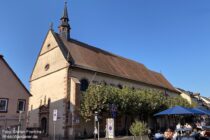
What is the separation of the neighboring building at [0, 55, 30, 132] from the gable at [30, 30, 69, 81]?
8.23 m

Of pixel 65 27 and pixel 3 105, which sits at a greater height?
pixel 65 27

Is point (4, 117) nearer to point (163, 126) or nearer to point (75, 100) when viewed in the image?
point (75, 100)

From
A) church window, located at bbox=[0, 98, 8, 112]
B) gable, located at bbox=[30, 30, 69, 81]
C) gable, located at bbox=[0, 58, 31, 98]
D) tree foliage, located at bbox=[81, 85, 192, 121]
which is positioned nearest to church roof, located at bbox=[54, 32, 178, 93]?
gable, located at bbox=[30, 30, 69, 81]

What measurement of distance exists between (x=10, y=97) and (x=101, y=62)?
17082mm

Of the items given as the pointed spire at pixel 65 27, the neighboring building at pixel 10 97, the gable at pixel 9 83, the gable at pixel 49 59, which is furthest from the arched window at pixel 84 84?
the gable at pixel 9 83

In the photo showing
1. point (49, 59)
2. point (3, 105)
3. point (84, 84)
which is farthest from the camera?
point (49, 59)

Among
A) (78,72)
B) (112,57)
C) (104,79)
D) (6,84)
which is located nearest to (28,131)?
(6,84)

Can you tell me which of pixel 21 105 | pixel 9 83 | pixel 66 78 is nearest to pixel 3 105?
pixel 21 105

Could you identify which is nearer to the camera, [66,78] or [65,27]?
[66,78]

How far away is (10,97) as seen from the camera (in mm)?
23391

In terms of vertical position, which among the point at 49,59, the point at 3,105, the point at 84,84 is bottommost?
the point at 3,105

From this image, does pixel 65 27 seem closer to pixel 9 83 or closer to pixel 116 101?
pixel 116 101

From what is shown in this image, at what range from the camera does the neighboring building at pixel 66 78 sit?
2966cm

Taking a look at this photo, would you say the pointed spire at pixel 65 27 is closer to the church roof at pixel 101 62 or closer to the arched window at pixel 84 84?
the church roof at pixel 101 62
